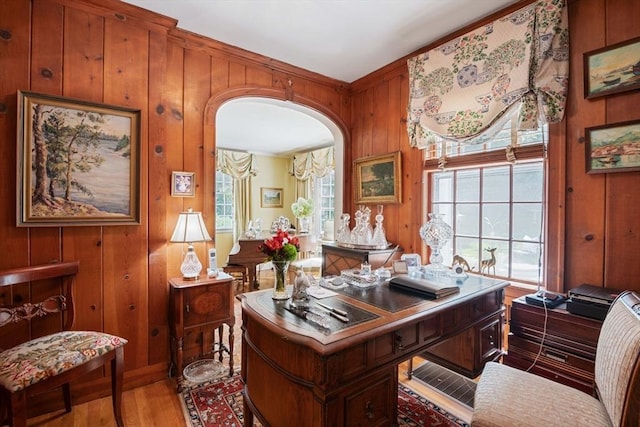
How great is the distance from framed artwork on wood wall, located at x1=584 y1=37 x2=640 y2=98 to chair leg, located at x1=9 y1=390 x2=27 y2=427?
3.56 m

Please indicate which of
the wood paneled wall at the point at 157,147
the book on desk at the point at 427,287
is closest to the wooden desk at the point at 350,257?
the wood paneled wall at the point at 157,147

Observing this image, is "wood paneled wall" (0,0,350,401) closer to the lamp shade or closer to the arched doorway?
the arched doorway

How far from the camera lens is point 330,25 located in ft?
7.89

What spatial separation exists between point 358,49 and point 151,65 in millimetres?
1769

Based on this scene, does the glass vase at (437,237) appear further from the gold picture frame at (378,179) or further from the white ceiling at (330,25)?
the white ceiling at (330,25)

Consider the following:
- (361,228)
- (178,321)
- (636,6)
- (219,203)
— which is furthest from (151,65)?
(219,203)

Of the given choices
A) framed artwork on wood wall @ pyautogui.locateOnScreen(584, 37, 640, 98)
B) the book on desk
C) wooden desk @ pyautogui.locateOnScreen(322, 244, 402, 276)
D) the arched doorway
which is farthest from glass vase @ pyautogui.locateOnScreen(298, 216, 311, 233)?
framed artwork on wood wall @ pyautogui.locateOnScreen(584, 37, 640, 98)

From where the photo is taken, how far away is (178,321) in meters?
2.25

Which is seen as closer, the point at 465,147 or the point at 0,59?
the point at 0,59

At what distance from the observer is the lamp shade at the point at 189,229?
2322 millimetres

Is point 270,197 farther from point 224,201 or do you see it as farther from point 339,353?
point 339,353

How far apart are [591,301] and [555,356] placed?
39 centimetres

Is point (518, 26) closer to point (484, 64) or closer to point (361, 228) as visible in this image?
point (484, 64)

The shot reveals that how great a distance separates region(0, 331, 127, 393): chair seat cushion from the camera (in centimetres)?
147
